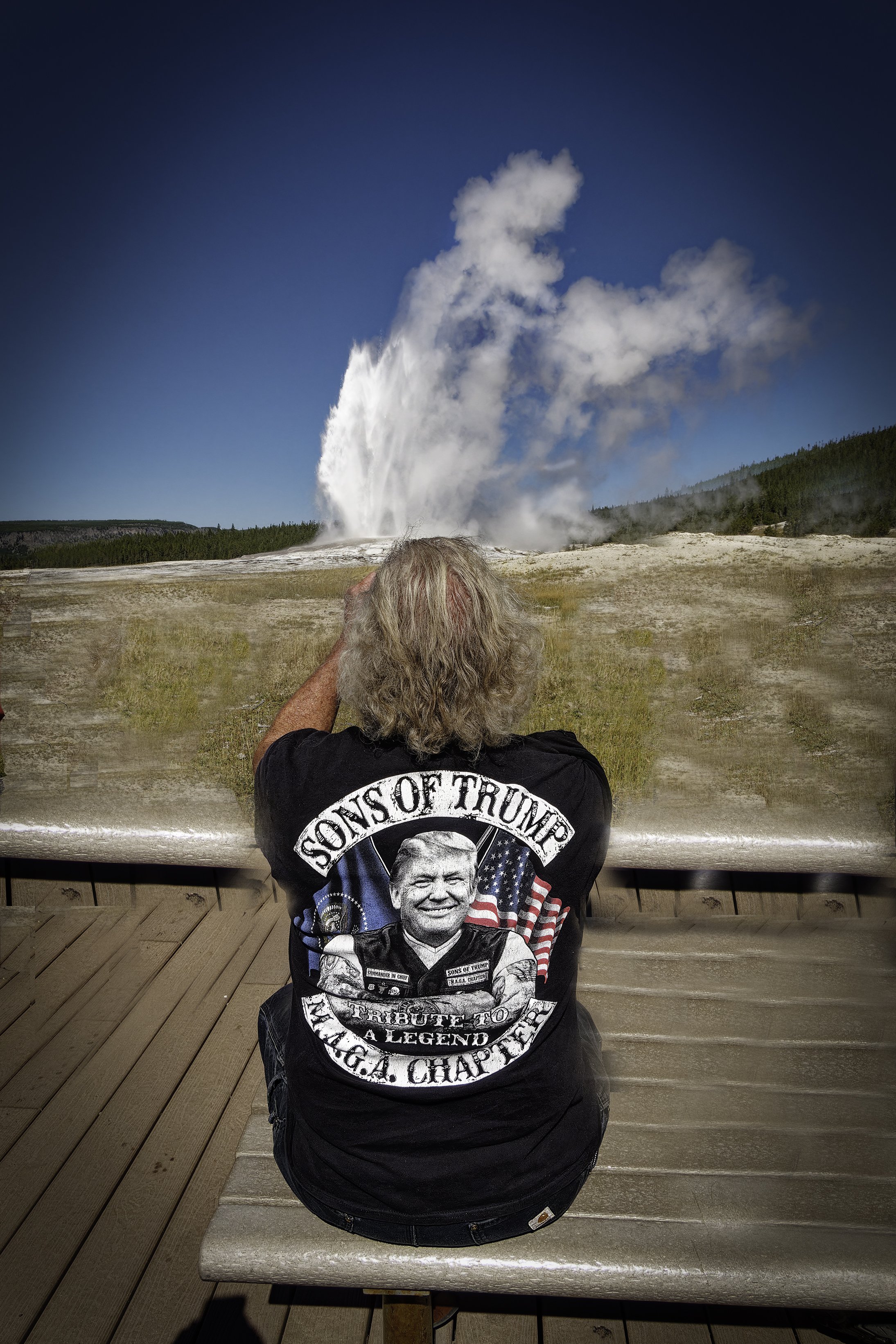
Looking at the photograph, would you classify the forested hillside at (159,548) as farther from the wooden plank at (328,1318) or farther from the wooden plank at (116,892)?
the wooden plank at (328,1318)

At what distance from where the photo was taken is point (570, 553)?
6.78m

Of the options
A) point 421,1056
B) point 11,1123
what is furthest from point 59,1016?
point 421,1056

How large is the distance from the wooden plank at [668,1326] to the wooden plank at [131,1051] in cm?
111

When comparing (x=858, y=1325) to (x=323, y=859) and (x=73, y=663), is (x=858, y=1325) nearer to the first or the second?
(x=323, y=859)

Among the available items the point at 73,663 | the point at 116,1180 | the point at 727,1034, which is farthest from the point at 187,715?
the point at 727,1034

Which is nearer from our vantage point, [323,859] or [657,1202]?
[323,859]

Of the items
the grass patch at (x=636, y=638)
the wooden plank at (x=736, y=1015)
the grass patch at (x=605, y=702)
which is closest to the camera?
the wooden plank at (x=736, y=1015)

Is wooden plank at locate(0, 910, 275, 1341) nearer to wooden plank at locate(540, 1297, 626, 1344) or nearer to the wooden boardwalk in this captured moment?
the wooden boardwalk

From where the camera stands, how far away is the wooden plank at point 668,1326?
1.26 m

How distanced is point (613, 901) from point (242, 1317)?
1.41 metres

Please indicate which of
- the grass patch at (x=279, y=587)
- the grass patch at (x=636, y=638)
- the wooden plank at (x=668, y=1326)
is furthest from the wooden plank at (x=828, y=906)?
the grass patch at (x=636, y=638)

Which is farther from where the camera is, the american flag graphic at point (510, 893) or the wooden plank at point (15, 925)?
the wooden plank at point (15, 925)

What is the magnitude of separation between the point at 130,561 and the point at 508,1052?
5577 mm

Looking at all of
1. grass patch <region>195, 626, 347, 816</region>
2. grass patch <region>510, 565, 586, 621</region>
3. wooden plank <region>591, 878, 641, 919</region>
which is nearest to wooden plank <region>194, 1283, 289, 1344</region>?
wooden plank <region>591, 878, 641, 919</region>
